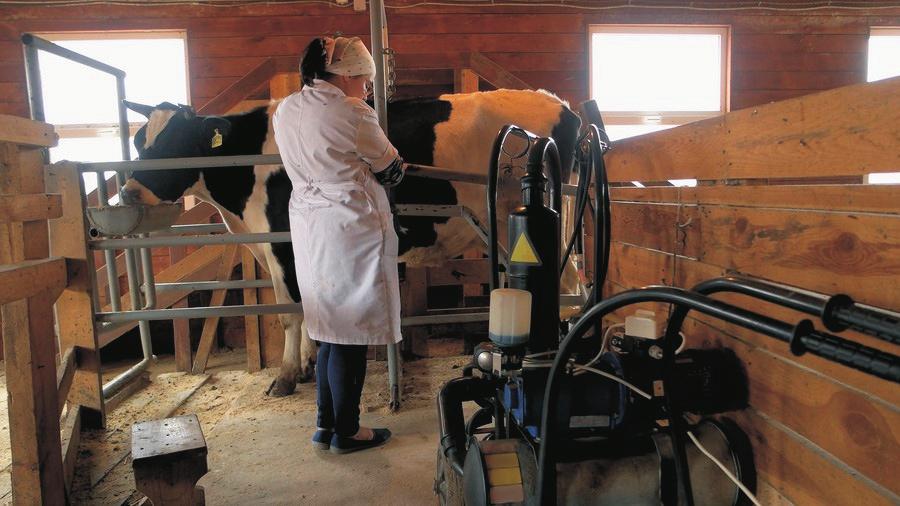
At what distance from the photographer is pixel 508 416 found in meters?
1.35

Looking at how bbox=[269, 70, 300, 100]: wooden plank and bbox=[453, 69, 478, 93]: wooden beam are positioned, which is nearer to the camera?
bbox=[269, 70, 300, 100]: wooden plank

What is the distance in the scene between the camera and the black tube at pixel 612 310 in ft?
2.16

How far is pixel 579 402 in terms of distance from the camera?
1182 millimetres

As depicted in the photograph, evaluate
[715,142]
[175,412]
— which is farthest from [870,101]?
[175,412]

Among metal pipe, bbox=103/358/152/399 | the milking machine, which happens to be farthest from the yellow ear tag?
the milking machine

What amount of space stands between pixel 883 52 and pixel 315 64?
4.92 m

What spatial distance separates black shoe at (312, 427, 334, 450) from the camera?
2.17 m

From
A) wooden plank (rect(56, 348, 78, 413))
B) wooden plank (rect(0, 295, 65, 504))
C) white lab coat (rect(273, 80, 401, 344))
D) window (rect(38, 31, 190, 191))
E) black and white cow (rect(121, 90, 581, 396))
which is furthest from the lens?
window (rect(38, 31, 190, 191))

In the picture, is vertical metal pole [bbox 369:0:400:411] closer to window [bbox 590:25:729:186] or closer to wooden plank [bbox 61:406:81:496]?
wooden plank [bbox 61:406:81:496]

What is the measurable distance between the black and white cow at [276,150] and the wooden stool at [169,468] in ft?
4.85

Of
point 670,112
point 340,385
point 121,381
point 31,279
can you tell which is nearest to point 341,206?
point 340,385

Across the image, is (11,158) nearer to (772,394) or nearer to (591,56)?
(772,394)

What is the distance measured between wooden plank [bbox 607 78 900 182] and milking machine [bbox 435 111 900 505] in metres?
0.33

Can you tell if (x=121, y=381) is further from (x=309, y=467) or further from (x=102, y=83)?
(x=102, y=83)
